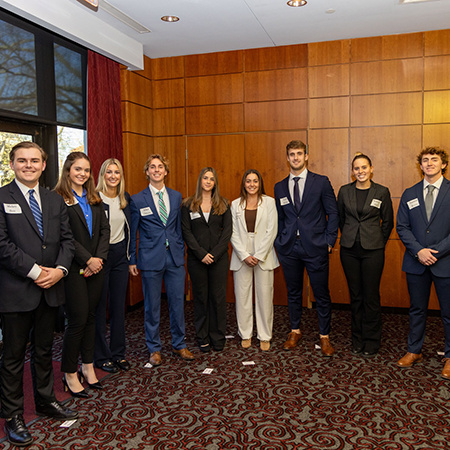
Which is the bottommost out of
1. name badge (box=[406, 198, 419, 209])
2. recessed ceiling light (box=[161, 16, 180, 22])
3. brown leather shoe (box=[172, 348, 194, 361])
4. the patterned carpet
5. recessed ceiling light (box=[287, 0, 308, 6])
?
the patterned carpet

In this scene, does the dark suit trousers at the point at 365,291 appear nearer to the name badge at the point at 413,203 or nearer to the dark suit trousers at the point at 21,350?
the name badge at the point at 413,203

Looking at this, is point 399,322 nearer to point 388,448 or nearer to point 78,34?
point 388,448

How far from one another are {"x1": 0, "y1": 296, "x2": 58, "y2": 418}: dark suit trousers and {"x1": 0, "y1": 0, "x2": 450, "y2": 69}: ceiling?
2.68 meters

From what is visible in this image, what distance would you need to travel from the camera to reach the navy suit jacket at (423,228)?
3.55 metres

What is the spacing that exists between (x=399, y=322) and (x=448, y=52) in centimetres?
339

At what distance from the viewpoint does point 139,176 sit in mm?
6059

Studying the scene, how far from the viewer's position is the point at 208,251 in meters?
4.09

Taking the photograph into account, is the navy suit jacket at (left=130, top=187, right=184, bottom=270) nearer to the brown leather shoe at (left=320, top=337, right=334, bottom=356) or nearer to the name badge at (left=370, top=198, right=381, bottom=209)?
the brown leather shoe at (left=320, top=337, right=334, bottom=356)

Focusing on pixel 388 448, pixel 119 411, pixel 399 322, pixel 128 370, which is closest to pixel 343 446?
pixel 388 448

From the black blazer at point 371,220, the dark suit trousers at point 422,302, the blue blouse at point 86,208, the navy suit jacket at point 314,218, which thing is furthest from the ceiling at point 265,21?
the dark suit trousers at point 422,302

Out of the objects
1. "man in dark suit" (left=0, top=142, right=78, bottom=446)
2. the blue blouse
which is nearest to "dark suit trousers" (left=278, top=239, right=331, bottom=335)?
the blue blouse

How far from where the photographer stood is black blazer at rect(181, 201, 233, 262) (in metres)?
4.04

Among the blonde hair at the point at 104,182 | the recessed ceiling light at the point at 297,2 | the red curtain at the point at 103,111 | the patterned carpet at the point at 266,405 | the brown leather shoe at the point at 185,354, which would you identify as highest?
the recessed ceiling light at the point at 297,2

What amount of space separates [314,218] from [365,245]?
542 mm
